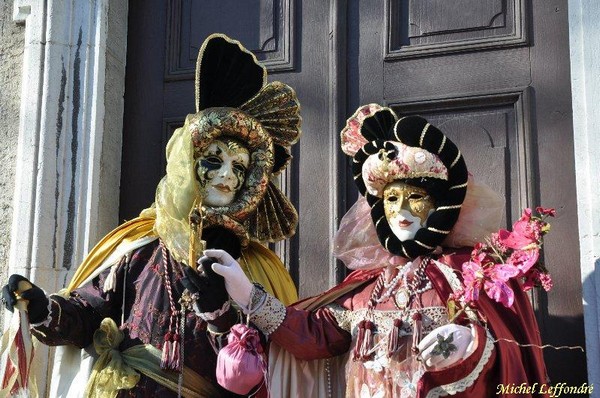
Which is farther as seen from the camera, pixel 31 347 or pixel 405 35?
pixel 405 35

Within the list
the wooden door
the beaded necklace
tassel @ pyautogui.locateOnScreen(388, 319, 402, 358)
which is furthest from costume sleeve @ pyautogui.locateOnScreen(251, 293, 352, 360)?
the wooden door

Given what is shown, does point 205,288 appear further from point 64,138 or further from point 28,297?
point 64,138

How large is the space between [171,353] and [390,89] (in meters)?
1.28

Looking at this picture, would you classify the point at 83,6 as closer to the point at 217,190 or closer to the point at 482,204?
the point at 217,190

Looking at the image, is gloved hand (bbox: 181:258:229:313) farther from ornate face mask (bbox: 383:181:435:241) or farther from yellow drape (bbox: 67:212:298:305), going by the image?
ornate face mask (bbox: 383:181:435:241)

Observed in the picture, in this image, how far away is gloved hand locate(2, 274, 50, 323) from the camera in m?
2.92

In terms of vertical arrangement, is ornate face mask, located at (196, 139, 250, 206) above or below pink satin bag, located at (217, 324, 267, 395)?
above

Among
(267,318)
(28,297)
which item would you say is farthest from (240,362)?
(28,297)

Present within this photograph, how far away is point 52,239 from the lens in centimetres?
355

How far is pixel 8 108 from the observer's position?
3.75 m

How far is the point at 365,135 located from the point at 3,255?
57.0 inches

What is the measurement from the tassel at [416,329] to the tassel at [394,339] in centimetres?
5

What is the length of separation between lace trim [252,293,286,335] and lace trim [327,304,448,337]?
193mm

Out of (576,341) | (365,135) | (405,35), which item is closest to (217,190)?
(365,135)
